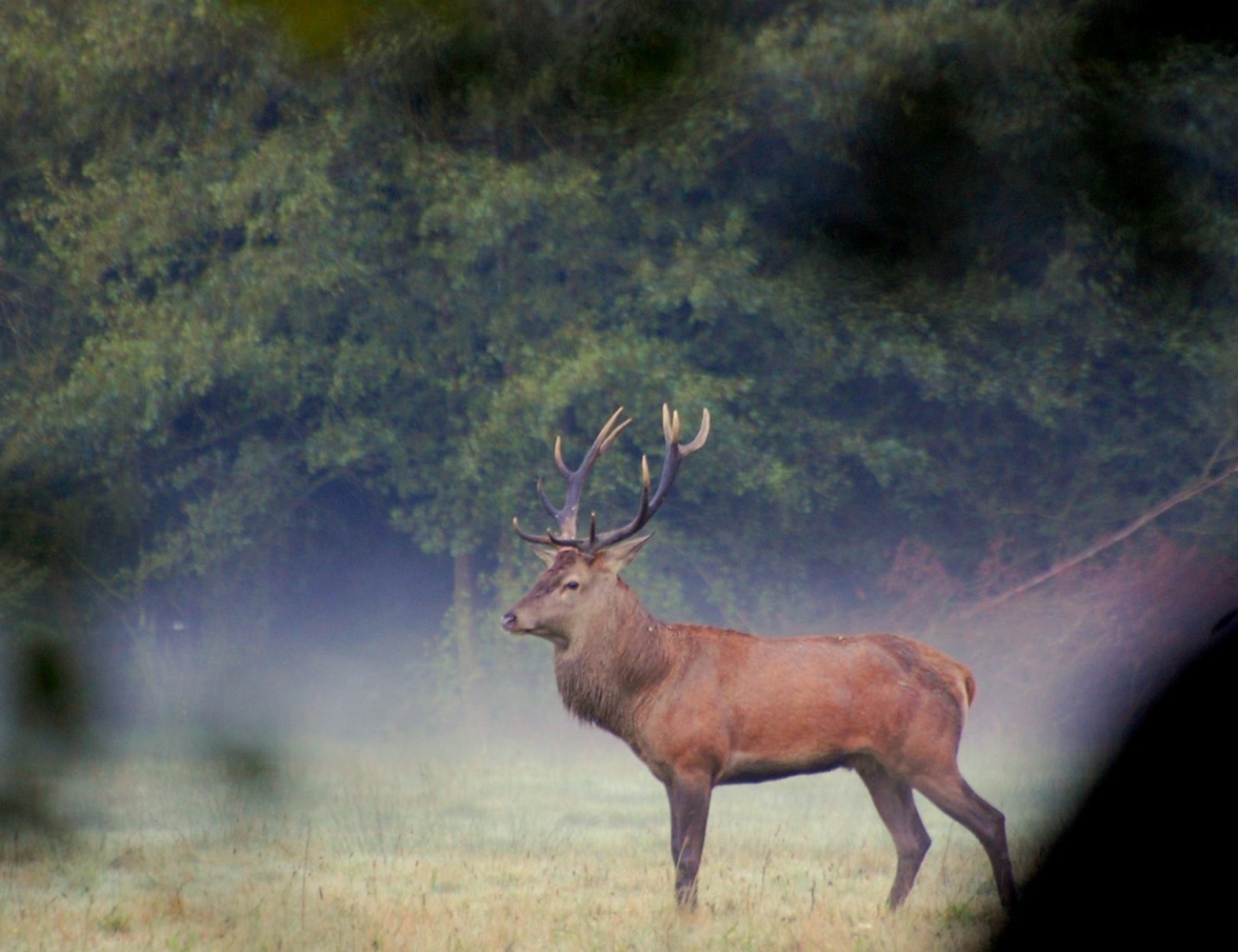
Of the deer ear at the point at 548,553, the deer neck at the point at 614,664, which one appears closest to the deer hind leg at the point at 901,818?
the deer neck at the point at 614,664

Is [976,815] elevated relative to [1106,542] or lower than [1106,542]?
elevated

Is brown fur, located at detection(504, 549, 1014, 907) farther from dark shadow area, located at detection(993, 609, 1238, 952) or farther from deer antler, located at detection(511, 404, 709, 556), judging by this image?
dark shadow area, located at detection(993, 609, 1238, 952)

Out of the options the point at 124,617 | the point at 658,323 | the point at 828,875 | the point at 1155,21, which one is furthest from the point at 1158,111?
the point at 124,617

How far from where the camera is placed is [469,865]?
368 inches

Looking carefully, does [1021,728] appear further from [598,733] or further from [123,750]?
[123,750]

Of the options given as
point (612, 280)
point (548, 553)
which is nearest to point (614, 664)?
point (548, 553)

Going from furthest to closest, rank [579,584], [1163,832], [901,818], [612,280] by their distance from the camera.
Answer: [612,280] < [579,584] < [901,818] < [1163,832]

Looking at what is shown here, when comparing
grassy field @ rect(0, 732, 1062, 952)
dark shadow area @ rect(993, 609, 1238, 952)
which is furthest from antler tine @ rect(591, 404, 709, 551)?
dark shadow area @ rect(993, 609, 1238, 952)

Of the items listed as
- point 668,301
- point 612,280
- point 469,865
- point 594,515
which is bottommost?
point 612,280

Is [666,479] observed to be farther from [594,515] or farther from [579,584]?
[579,584]

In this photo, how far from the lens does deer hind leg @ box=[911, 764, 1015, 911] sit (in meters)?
7.78

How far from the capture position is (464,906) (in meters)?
7.95

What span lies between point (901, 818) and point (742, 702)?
3.29ft

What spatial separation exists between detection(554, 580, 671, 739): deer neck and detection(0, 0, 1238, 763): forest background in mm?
7172
